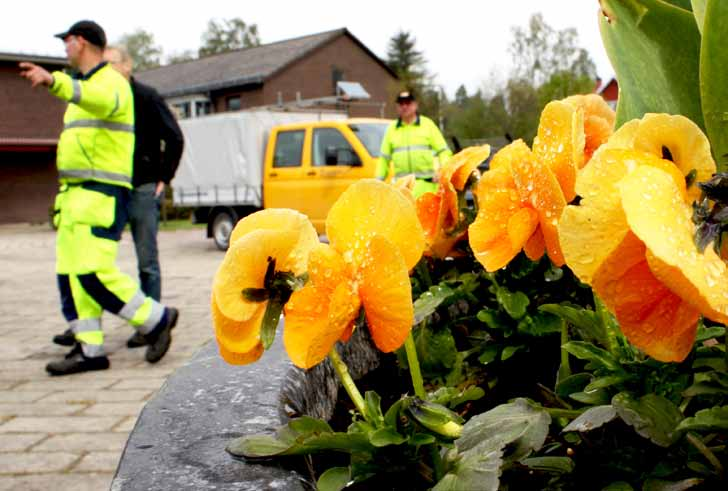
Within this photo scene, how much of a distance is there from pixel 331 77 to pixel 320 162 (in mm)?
28410

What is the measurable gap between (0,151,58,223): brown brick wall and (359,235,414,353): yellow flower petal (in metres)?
28.8

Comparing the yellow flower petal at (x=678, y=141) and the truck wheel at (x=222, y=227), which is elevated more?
the yellow flower petal at (x=678, y=141)

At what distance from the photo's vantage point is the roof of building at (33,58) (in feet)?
87.4

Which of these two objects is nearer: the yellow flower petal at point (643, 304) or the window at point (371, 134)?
the yellow flower petal at point (643, 304)

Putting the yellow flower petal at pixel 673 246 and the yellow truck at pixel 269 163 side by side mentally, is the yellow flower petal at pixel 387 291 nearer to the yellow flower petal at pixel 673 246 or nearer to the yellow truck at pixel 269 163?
the yellow flower petal at pixel 673 246

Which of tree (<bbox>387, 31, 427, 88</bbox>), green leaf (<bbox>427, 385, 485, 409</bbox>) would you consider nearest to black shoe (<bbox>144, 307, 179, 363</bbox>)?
green leaf (<bbox>427, 385, 485, 409</bbox>)

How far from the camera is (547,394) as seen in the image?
2.60 feet

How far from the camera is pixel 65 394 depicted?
4379 mm

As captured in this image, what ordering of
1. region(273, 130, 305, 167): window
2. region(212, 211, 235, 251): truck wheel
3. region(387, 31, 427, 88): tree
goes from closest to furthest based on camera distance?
region(273, 130, 305, 167): window → region(212, 211, 235, 251): truck wheel → region(387, 31, 427, 88): tree

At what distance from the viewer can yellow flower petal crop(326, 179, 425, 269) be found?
0.67 meters

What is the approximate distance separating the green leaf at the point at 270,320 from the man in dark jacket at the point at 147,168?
5.12m

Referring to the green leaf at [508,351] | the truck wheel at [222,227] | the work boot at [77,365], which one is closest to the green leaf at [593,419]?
the green leaf at [508,351]

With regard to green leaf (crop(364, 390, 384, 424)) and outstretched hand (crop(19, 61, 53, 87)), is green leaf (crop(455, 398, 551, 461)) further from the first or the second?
outstretched hand (crop(19, 61, 53, 87))

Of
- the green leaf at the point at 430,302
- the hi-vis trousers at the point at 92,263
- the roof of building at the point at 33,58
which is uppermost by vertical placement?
the roof of building at the point at 33,58
